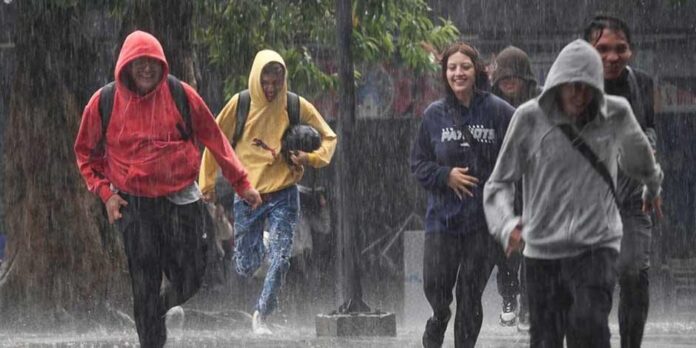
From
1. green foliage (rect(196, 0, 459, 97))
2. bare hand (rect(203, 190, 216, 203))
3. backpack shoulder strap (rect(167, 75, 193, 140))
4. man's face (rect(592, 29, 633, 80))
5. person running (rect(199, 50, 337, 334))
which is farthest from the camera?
green foliage (rect(196, 0, 459, 97))

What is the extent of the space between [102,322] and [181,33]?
2545 millimetres

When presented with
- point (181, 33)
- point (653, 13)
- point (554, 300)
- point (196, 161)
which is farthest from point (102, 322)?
point (653, 13)

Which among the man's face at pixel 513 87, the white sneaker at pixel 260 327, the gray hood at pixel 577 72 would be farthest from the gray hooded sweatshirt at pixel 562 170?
the white sneaker at pixel 260 327

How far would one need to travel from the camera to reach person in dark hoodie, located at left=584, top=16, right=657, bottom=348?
9125 millimetres

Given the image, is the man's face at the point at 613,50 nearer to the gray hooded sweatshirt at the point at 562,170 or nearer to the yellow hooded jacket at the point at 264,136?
the gray hooded sweatshirt at the point at 562,170

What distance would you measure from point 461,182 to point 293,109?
3.70m

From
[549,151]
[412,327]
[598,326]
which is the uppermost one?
[549,151]

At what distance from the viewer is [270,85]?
1335 cm

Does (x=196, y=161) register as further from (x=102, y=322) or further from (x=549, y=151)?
(x=102, y=322)

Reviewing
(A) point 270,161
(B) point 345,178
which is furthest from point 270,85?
(B) point 345,178

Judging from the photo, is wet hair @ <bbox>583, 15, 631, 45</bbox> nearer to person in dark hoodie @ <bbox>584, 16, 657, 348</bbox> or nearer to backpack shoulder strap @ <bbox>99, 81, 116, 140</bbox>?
person in dark hoodie @ <bbox>584, 16, 657, 348</bbox>

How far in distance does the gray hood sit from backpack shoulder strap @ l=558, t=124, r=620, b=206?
14 cm

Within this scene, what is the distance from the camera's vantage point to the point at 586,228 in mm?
7805

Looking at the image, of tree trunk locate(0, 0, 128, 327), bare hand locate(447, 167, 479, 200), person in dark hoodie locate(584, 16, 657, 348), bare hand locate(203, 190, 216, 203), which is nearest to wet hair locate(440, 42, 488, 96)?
bare hand locate(447, 167, 479, 200)
